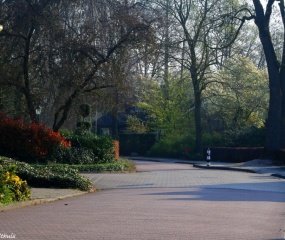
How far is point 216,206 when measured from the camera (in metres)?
15.8

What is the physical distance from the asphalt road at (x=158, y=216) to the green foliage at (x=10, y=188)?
2.05 ft

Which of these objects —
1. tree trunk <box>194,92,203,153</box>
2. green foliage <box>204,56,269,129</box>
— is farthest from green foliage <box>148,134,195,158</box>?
green foliage <box>204,56,269,129</box>

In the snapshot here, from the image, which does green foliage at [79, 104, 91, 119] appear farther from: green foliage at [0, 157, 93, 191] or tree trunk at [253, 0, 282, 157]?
green foliage at [0, 157, 93, 191]

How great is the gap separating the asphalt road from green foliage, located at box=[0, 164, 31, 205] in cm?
62

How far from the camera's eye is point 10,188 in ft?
52.3

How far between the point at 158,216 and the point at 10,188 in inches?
178

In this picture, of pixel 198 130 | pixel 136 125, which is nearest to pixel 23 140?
pixel 198 130

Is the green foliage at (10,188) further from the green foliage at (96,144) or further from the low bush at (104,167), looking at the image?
the green foliage at (96,144)

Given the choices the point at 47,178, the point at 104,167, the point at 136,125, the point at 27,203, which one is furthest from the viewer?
the point at 136,125

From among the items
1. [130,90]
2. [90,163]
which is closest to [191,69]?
[130,90]

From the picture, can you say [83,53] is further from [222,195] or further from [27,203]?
[27,203]

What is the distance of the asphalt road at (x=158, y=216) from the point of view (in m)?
10.7

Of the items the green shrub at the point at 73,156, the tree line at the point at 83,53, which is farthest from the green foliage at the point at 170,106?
the green shrub at the point at 73,156

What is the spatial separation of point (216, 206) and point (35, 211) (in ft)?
14.8
